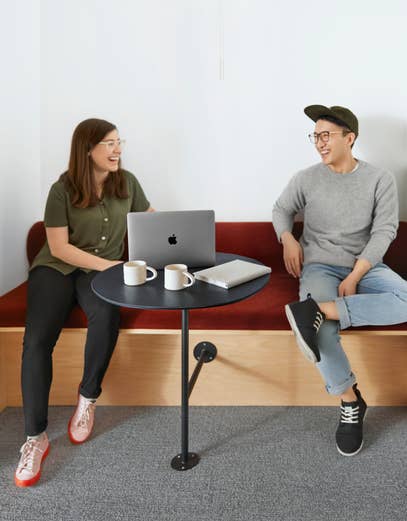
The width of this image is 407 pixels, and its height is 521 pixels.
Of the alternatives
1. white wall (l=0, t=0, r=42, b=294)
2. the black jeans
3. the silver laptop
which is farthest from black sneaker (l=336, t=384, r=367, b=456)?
white wall (l=0, t=0, r=42, b=294)

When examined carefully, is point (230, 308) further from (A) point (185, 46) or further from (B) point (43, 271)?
(A) point (185, 46)

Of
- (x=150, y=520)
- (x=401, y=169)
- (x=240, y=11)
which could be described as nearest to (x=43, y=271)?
(x=150, y=520)

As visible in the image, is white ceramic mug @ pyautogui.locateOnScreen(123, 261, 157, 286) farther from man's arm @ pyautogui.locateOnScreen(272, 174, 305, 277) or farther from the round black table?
man's arm @ pyautogui.locateOnScreen(272, 174, 305, 277)

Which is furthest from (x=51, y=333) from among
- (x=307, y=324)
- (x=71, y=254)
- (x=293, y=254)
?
(x=293, y=254)

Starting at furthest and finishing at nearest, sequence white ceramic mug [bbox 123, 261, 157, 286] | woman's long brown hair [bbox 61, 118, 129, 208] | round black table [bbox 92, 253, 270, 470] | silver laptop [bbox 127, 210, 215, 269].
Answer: woman's long brown hair [bbox 61, 118, 129, 208] → silver laptop [bbox 127, 210, 215, 269] → white ceramic mug [bbox 123, 261, 157, 286] → round black table [bbox 92, 253, 270, 470]

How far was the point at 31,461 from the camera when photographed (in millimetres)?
1603

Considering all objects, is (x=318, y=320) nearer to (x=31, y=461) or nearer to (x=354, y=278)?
(x=354, y=278)

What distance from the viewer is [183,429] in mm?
1652

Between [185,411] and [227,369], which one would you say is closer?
[185,411]

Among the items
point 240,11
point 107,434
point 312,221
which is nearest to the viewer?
point 107,434

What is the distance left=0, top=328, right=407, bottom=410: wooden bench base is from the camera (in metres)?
2.03

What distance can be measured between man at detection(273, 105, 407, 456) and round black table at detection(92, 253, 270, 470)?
1.08 ft

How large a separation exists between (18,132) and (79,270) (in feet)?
2.61

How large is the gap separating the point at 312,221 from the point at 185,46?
1110 mm
